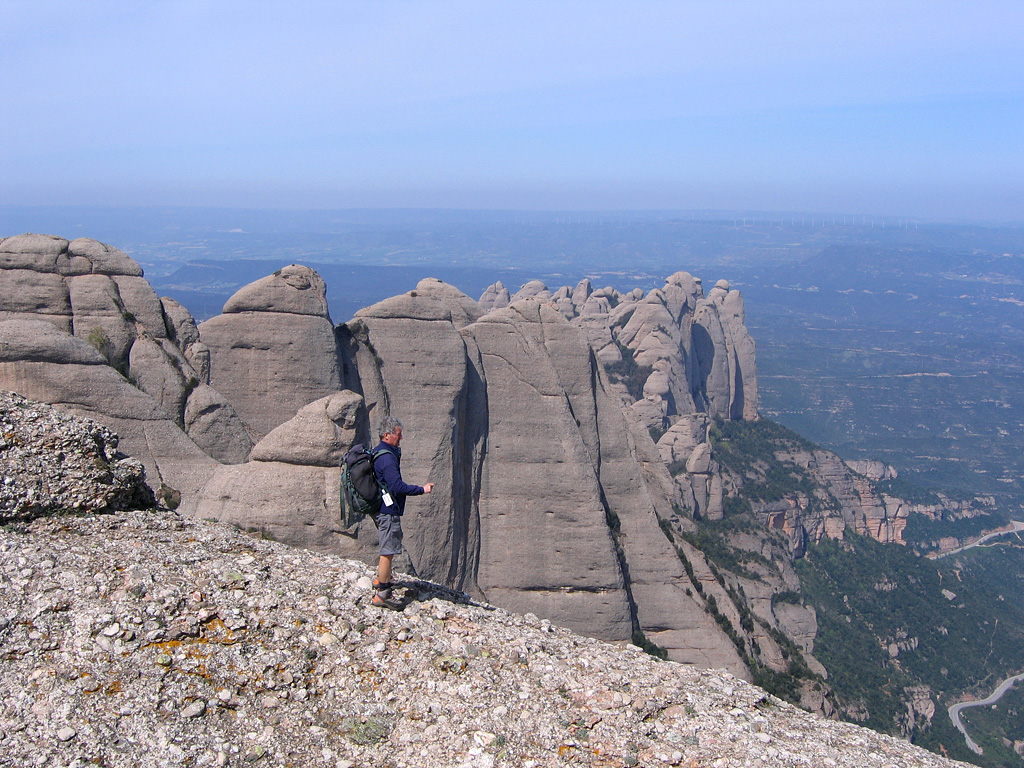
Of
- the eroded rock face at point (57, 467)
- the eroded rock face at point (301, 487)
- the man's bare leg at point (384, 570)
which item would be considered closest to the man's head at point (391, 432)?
the man's bare leg at point (384, 570)

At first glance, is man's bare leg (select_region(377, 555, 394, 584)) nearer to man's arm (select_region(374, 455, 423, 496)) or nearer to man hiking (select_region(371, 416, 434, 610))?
man hiking (select_region(371, 416, 434, 610))

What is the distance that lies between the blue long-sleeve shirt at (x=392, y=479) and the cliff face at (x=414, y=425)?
24.8ft

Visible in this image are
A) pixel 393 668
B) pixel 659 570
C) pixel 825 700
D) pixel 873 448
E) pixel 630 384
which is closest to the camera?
pixel 393 668

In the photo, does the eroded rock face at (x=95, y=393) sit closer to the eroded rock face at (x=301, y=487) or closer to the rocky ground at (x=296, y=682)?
the eroded rock face at (x=301, y=487)

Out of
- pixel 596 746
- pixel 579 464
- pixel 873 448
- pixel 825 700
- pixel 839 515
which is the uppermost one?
pixel 596 746

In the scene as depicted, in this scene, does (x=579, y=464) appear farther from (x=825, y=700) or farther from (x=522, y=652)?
(x=522, y=652)

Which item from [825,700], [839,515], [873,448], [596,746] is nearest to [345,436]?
[596,746]

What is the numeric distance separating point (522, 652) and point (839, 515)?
72804 mm

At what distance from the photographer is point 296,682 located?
293 inches

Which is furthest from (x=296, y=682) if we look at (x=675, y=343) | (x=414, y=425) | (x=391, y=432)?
(x=675, y=343)

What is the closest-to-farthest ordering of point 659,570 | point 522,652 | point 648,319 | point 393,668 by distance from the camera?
point 393,668 < point 522,652 < point 659,570 < point 648,319

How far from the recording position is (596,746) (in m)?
7.38

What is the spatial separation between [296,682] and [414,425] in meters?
16.4

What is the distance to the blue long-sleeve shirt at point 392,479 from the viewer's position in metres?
8.75
